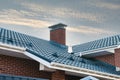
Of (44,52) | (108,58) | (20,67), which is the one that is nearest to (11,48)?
(20,67)

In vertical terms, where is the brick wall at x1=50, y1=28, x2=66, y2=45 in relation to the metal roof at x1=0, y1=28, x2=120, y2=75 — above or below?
above

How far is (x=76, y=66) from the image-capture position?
467 inches

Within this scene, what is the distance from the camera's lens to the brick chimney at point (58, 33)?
2011cm

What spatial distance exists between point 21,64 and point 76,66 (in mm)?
2272

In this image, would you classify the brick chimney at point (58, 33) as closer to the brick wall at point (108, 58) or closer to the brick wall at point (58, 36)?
the brick wall at point (58, 36)

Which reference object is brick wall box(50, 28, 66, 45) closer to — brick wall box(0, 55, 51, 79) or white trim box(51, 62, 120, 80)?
white trim box(51, 62, 120, 80)

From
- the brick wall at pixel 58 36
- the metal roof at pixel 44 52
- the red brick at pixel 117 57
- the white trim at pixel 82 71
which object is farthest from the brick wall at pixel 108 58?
the brick wall at pixel 58 36

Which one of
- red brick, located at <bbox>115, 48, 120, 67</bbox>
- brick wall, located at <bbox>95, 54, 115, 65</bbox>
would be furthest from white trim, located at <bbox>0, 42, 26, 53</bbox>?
brick wall, located at <bbox>95, 54, 115, 65</bbox>

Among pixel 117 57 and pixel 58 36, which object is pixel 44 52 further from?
pixel 58 36

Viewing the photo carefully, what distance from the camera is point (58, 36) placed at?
66.1 feet

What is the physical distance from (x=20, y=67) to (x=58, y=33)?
30.0 ft

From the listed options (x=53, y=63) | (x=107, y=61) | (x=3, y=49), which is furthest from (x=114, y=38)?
(x=3, y=49)

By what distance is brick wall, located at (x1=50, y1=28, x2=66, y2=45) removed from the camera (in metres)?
20.1

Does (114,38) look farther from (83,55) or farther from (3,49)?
(3,49)
